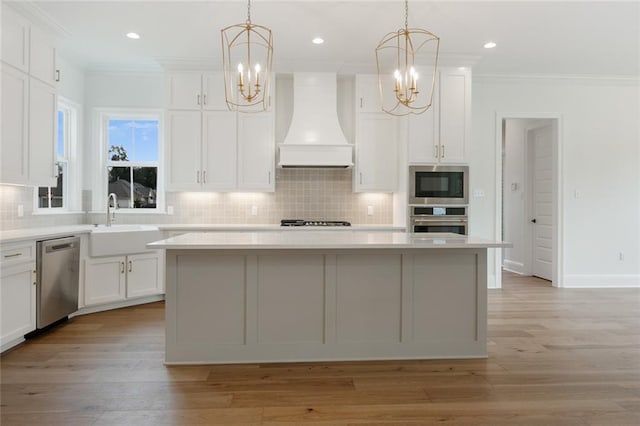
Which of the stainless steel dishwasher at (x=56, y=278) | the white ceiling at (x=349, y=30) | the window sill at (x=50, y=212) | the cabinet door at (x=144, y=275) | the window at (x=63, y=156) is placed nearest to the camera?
the stainless steel dishwasher at (x=56, y=278)

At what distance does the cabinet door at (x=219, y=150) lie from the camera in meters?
4.92

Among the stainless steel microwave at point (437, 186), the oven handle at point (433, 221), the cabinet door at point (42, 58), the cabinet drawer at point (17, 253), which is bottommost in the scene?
the cabinet drawer at point (17, 253)

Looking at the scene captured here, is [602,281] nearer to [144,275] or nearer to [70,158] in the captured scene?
[144,275]

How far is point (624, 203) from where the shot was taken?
5.71 metres

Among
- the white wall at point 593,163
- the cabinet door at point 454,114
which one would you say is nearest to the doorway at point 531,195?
the white wall at point 593,163

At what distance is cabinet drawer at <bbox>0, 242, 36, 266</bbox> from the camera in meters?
3.02

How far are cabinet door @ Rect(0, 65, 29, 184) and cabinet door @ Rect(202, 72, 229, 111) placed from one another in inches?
72.5

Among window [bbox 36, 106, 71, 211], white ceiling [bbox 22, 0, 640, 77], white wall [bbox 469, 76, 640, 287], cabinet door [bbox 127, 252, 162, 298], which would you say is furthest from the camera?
white wall [bbox 469, 76, 640, 287]

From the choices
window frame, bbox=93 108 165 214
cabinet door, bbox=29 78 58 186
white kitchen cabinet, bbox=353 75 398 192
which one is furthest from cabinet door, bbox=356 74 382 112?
cabinet door, bbox=29 78 58 186

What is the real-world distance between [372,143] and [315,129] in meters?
0.74

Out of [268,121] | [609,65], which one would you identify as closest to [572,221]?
[609,65]

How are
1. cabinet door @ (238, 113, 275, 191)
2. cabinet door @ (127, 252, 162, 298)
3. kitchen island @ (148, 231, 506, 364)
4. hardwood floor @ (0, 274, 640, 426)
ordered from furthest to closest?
cabinet door @ (238, 113, 275, 191) → cabinet door @ (127, 252, 162, 298) → kitchen island @ (148, 231, 506, 364) → hardwood floor @ (0, 274, 640, 426)

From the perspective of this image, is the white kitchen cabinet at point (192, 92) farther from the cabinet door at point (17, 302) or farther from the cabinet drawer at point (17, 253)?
the cabinet door at point (17, 302)

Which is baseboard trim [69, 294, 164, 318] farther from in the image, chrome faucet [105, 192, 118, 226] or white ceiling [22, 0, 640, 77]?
white ceiling [22, 0, 640, 77]
